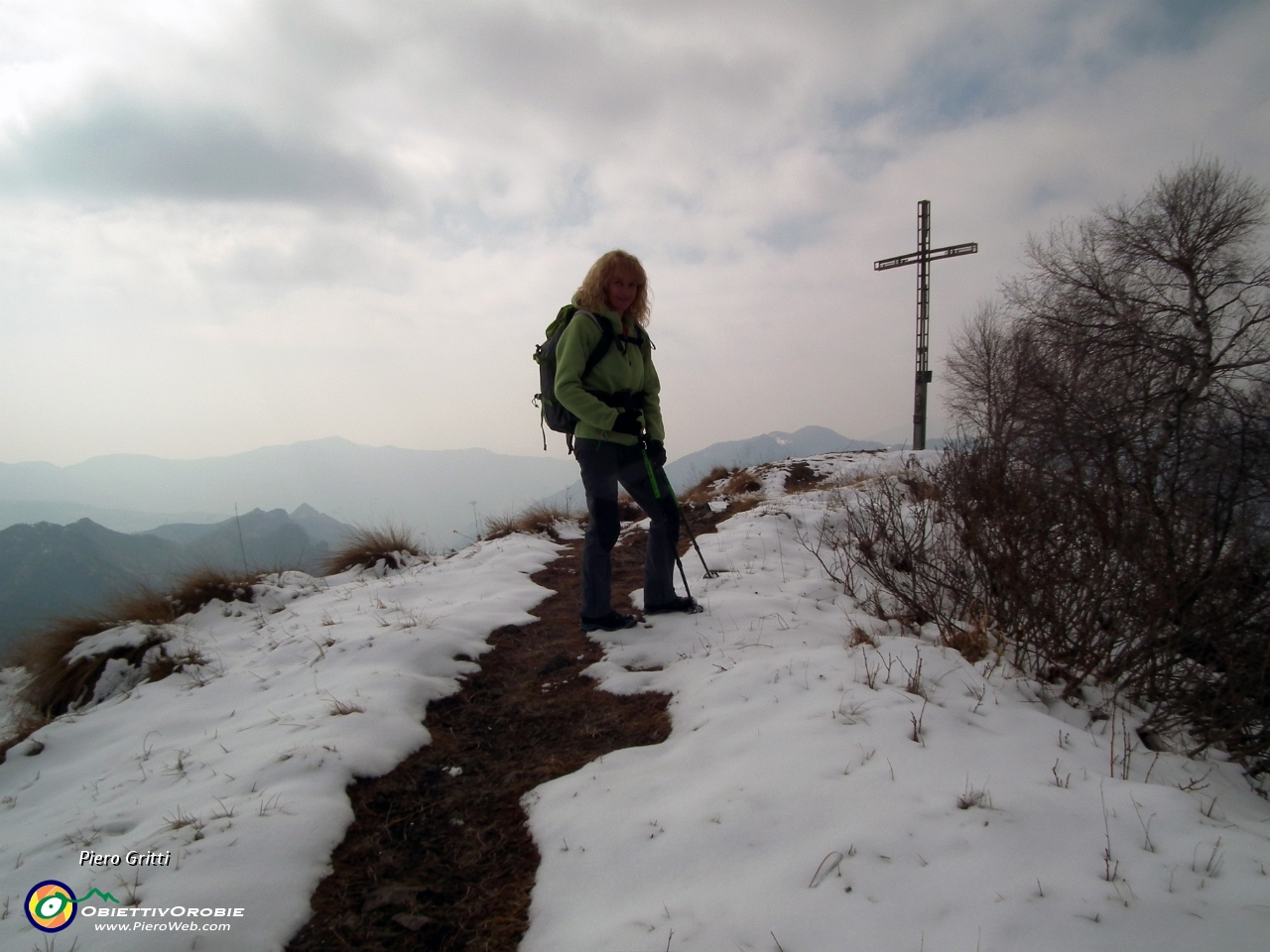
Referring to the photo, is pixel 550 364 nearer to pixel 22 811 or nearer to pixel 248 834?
pixel 248 834

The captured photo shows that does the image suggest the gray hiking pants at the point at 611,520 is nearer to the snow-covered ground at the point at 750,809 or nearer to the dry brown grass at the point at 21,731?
the snow-covered ground at the point at 750,809

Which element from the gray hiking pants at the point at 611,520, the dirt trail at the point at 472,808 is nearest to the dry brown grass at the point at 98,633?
the dirt trail at the point at 472,808

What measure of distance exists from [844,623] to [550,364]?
2678mm

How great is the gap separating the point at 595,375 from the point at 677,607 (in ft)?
6.06

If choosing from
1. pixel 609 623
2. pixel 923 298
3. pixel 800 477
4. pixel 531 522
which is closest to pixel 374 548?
pixel 531 522

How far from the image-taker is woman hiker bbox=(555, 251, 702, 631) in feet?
11.9

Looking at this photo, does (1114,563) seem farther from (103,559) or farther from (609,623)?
(103,559)

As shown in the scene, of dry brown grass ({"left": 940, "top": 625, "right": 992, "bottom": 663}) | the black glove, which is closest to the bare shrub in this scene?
dry brown grass ({"left": 940, "top": 625, "right": 992, "bottom": 663})

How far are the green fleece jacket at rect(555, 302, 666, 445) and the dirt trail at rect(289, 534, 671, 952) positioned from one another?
5.15 ft

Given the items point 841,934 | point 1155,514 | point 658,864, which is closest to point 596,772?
point 658,864

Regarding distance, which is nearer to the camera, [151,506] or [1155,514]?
[1155,514]

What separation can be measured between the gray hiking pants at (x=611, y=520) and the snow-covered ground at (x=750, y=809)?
612 mm

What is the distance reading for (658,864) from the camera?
65.2 inches

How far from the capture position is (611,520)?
150 inches
